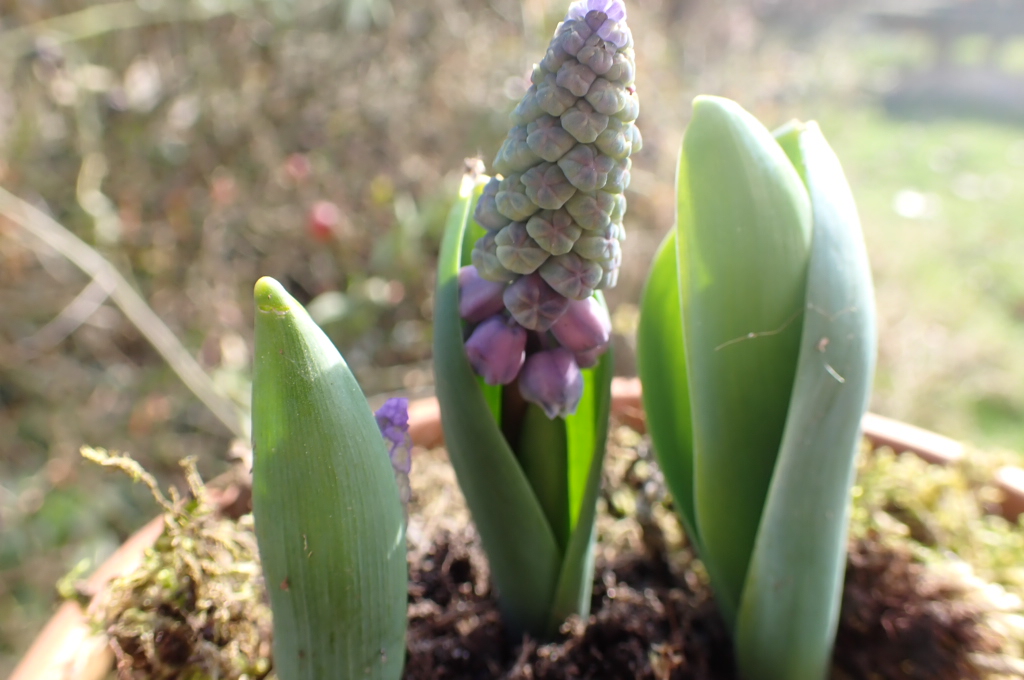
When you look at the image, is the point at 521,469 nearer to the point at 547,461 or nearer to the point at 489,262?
the point at 547,461

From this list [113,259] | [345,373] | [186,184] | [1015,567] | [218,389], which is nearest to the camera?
[345,373]

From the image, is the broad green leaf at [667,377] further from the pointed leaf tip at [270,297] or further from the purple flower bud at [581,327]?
the pointed leaf tip at [270,297]

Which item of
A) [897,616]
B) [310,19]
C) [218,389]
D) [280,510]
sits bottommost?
[897,616]

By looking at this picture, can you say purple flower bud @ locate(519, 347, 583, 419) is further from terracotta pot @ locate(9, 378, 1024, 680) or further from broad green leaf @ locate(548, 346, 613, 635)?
terracotta pot @ locate(9, 378, 1024, 680)

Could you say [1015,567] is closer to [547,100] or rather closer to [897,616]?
[897,616]

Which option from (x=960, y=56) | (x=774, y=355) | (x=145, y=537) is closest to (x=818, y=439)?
(x=774, y=355)

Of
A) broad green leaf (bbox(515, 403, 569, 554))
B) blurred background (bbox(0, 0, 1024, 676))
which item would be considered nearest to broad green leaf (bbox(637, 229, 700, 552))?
broad green leaf (bbox(515, 403, 569, 554))

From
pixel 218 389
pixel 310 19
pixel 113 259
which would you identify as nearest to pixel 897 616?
pixel 218 389
